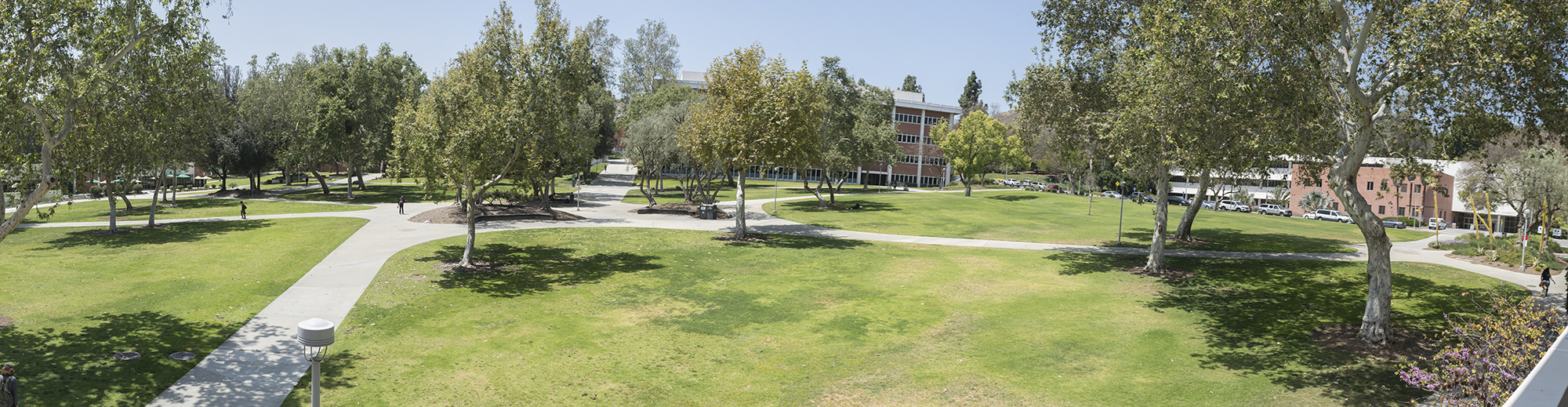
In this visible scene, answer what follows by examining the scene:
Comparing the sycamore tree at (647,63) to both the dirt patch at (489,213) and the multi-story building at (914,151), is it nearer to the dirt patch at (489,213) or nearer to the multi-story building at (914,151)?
the multi-story building at (914,151)

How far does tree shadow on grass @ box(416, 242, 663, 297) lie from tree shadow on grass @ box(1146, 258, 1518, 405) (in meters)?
17.3

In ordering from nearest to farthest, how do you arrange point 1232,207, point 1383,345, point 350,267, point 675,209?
point 1383,345
point 350,267
point 675,209
point 1232,207

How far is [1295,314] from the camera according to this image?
20.4 m

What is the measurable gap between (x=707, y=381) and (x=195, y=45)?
13.0 metres

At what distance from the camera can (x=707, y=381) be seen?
1515 cm

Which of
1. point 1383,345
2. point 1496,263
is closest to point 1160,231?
point 1383,345

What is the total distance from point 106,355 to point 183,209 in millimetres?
38222

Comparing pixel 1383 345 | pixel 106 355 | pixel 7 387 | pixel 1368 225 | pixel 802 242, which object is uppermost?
pixel 1368 225

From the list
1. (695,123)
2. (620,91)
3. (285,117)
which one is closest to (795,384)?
(695,123)

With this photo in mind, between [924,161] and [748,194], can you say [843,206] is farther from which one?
[924,161]

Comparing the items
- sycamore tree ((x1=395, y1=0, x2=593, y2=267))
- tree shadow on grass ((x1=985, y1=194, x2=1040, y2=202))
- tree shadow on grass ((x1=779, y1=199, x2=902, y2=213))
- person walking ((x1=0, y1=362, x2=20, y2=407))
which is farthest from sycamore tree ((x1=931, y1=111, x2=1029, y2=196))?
person walking ((x1=0, y1=362, x2=20, y2=407))

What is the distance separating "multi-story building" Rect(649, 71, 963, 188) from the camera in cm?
10438

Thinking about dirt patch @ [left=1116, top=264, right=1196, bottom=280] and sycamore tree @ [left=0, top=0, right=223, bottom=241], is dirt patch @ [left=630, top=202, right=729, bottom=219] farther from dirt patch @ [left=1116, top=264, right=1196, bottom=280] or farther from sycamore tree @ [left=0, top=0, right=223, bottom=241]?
sycamore tree @ [left=0, top=0, right=223, bottom=241]

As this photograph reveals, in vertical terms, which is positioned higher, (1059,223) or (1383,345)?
(1059,223)
